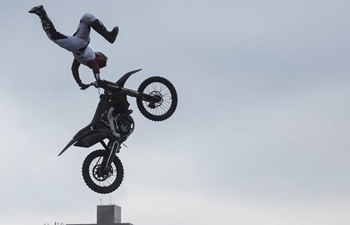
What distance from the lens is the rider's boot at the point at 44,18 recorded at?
39.8 metres

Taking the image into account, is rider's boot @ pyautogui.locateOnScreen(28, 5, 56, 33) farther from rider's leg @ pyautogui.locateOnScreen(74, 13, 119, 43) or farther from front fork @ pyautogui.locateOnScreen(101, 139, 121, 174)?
front fork @ pyautogui.locateOnScreen(101, 139, 121, 174)

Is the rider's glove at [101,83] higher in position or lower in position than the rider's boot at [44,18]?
lower

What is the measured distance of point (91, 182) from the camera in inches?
1610

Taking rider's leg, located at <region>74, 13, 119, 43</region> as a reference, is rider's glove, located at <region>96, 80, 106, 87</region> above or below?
below

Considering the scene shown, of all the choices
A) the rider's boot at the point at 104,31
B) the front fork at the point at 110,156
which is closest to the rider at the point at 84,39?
the rider's boot at the point at 104,31

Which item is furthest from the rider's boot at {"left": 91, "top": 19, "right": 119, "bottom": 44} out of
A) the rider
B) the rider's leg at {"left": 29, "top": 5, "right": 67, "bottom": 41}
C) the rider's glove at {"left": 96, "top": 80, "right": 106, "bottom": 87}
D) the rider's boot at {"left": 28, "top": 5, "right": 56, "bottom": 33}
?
the rider's boot at {"left": 28, "top": 5, "right": 56, "bottom": 33}

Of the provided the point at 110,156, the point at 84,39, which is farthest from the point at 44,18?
the point at 110,156

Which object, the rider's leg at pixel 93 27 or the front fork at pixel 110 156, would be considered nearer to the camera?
the rider's leg at pixel 93 27

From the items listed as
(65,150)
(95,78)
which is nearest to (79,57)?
(95,78)

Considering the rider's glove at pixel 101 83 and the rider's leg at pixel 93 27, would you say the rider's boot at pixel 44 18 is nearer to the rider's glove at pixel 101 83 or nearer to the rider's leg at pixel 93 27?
the rider's leg at pixel 93 27

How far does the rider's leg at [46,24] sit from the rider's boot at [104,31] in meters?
1.34

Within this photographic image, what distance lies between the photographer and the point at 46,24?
133 ft

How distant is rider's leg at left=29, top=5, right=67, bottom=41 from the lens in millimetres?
39781

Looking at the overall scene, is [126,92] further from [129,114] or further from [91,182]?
[91,182]
